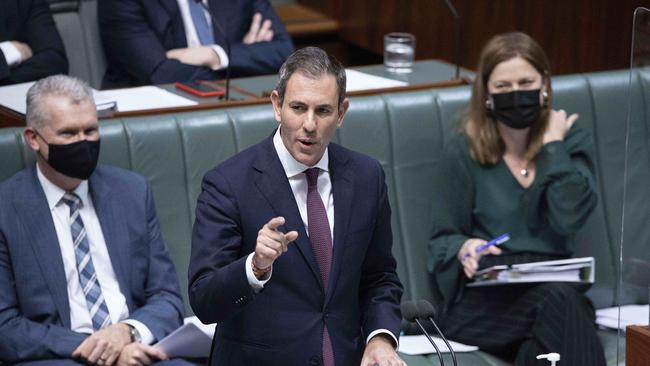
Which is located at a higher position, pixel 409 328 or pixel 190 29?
pixel 190 29

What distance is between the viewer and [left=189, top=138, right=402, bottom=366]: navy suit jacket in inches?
95.3

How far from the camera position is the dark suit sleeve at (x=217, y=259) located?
2275mm

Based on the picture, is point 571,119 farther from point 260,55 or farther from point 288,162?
point 288,162

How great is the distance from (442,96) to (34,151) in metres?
1.28

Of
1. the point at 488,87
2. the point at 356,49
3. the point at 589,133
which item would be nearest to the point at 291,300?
the point at 488,87

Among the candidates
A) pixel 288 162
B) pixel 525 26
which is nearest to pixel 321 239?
pixel 288 162

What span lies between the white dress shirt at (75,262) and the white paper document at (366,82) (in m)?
1.05

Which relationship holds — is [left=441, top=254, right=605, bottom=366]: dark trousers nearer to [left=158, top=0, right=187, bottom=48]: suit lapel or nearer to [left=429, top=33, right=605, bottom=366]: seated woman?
[left=429, top=33, right=605, bottom=366]: seated woman

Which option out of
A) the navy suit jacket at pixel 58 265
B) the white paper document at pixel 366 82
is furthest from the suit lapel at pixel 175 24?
the navy suit jacket at pixel 58 265

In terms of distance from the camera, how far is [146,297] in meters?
3.16

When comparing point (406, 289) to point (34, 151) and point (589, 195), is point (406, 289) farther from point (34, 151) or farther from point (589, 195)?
point (34, 151)

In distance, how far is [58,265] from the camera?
2998mm

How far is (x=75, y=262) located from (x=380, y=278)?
0.88 metres

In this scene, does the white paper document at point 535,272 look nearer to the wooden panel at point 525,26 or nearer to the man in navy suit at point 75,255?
the man in navy suit at point 75,255
